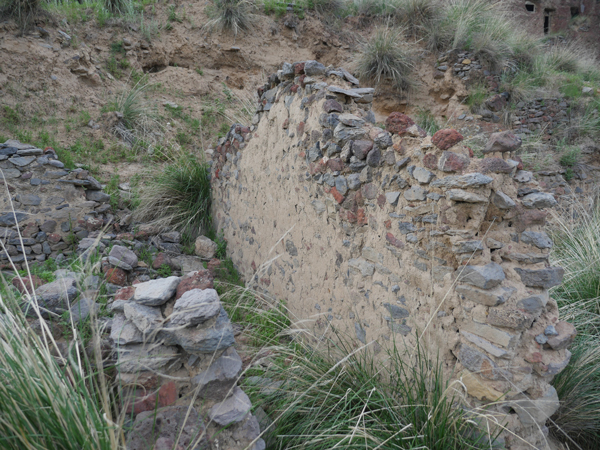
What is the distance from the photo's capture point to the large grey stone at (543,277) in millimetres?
1834

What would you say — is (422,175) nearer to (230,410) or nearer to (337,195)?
(337,195)

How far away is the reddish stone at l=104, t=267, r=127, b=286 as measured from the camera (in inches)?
137

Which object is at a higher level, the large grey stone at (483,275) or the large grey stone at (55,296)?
the large grey stone at (483,275)

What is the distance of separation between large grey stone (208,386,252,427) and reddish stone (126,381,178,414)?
0.57ft

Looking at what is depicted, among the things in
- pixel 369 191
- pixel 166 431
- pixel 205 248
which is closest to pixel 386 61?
pixel 205 248

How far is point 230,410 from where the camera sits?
1581 mm

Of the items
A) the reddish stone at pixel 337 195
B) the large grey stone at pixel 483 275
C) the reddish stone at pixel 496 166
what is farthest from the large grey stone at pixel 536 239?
the reddish stone at pixel 337 195

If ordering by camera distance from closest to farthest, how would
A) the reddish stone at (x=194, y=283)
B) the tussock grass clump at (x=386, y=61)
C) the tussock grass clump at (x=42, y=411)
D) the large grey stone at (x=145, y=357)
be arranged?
the tussock grass clump at (x=42, y=411) < the large grey stone at (x=145, y=357) < the reddish stone at (x=194, y=283) < the tussock grass clump at (x=386, y=61)

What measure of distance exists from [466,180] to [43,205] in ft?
15.4

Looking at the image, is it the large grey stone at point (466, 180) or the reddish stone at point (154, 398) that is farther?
the large grey stone at point (466, 180)

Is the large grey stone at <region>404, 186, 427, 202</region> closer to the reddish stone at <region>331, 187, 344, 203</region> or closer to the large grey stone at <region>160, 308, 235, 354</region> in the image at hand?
the reddish stone at <region>331, 187, 344, 203</region>

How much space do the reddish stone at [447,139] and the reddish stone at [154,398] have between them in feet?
5.69

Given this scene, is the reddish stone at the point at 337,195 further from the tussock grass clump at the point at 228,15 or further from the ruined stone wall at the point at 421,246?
the tussock grass clump at the point at 228,15

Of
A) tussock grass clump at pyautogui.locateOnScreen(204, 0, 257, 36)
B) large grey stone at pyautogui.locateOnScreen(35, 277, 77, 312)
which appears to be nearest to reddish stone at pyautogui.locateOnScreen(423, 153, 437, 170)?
large grey stone at pyautogui.locateOnScreen(35, 277, 77, 312)
